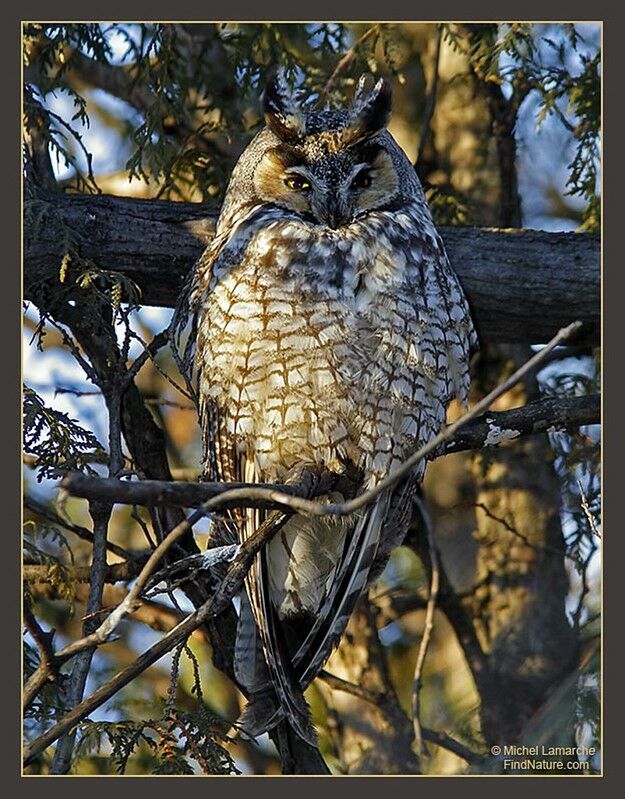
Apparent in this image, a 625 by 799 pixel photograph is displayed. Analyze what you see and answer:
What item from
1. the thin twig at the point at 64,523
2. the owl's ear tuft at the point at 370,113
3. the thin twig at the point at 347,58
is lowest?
the thin twig at the point at 64,523

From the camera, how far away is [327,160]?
2.37m

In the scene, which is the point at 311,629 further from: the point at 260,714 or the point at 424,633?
the point at 424,633

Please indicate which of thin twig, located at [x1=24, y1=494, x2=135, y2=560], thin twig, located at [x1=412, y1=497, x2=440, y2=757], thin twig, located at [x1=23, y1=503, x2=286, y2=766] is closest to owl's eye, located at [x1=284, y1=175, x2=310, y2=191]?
thin twig, located at [x1=23, y1=503, x2=286, y2=766]

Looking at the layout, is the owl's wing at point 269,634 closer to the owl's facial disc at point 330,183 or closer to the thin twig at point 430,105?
the owl's facial disc at point 330,183

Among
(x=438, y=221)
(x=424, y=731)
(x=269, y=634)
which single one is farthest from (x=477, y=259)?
(x=424, y=731)

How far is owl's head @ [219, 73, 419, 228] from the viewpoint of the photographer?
237 centimetres

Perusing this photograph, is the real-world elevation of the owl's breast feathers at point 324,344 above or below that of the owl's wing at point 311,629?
above

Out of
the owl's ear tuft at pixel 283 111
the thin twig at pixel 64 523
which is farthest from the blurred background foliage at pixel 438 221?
the owl's ear tuft at pixel 283 111

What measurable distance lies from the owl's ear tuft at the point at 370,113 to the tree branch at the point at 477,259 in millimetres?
638

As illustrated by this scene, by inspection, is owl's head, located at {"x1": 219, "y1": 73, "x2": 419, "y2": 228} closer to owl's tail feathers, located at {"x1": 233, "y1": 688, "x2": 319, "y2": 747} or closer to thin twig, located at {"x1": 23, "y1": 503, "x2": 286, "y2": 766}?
thin twig, located at {"x1": 23, "y1": 503, "x2": 286, "y2": 766}

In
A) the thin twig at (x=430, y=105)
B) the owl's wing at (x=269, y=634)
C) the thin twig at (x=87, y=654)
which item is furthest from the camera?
the thin twig at (x=430, y=105)

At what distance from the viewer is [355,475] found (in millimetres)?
2367

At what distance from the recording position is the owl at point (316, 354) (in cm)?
229

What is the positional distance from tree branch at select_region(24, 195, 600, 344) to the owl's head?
39cm
